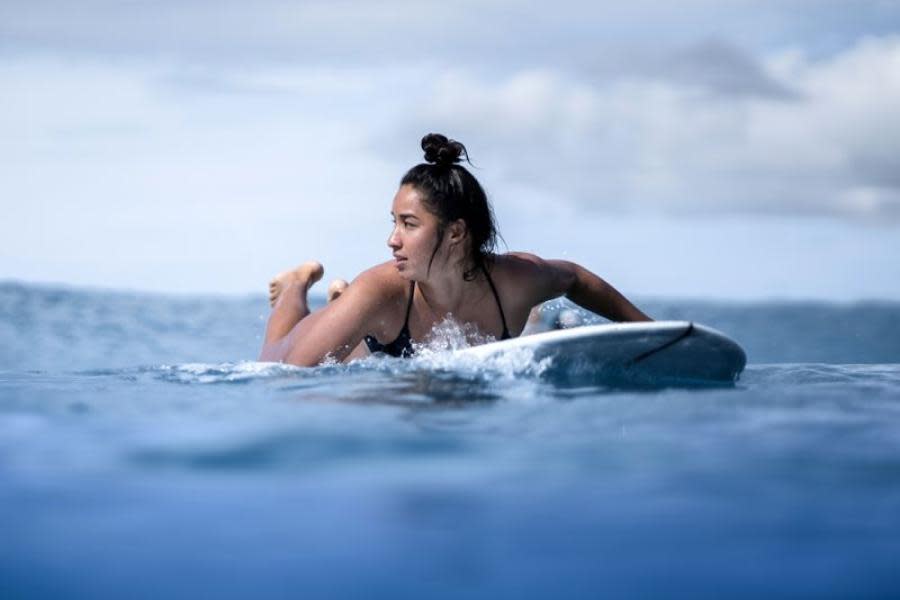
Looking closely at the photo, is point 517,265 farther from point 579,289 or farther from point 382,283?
point 382,283

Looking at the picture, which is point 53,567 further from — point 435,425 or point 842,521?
point 842,521

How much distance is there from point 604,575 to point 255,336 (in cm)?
1628

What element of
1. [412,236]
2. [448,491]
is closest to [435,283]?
[412,236]

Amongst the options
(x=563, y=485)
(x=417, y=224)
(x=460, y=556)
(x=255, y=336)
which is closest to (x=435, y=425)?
(x=563, y=485)

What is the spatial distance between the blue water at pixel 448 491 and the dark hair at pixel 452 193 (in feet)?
3.25

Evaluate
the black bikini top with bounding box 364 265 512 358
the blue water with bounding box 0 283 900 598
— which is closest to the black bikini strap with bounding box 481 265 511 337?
the black bikini top with bounding box 364 265 512 358

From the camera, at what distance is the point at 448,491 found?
222 cm

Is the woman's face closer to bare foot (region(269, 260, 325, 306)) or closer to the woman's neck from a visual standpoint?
the woman's neck

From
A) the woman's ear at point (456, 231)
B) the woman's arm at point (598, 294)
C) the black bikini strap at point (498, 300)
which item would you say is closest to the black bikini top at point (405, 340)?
the black bikini strap at point (498, 300)

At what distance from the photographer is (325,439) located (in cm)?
268

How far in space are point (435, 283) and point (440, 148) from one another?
2.09 feet

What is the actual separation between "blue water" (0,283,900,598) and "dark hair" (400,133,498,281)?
991mm

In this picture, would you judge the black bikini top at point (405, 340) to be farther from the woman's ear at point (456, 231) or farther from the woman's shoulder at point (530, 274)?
the woman's ear at point (456, 231)

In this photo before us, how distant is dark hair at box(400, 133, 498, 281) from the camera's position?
15.1 ft
